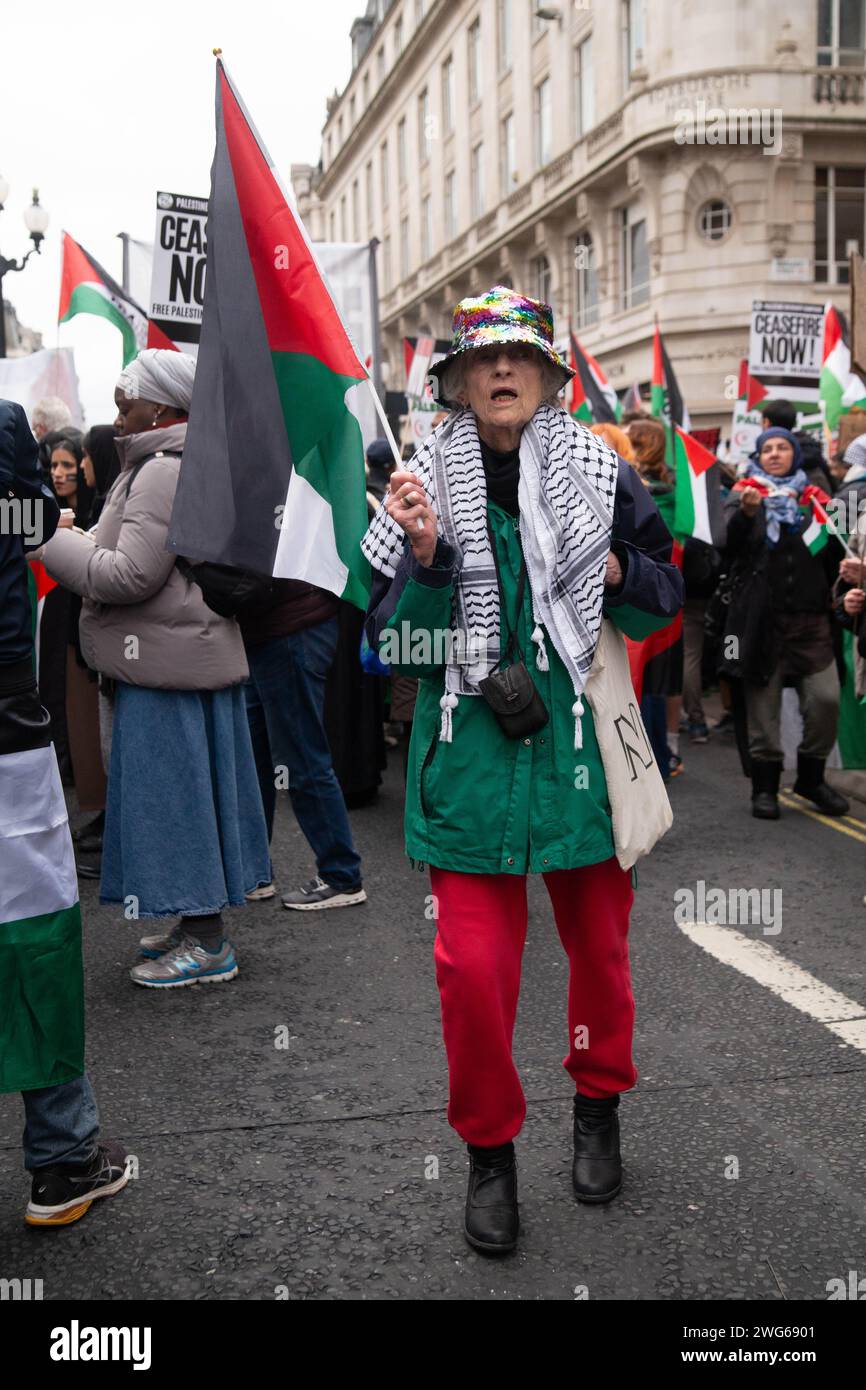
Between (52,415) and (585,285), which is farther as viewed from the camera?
(585,285)

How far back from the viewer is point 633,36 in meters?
28.3

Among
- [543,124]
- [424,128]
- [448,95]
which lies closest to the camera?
[543,124]

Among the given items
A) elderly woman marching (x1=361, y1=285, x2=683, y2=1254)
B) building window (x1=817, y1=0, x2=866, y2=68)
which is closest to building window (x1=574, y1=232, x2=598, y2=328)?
building window (x1=817, y1=0, x2=866, y2=68)

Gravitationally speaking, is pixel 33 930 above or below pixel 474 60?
below

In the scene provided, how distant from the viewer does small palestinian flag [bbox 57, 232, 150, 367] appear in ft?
27.8

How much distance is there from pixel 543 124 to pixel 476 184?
6962 mm

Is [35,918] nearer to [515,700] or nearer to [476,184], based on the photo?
[515,700]

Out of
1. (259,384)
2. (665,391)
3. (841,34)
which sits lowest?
(259,384)

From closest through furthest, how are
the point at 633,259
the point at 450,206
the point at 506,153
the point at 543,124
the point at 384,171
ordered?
the point at 633,259, the point at 543,124, the point at 506,153, the point at 450,206, the point at 384,171

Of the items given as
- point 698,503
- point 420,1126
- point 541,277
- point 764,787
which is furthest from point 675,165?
point 420,1126

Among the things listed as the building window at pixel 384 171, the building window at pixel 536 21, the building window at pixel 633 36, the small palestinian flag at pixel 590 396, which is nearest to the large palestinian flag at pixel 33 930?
the small palestinian flag at pixel 590 396

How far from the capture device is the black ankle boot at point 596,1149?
2982 millimetres

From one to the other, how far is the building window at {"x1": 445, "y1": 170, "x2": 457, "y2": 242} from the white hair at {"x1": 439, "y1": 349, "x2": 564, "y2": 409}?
43192mm

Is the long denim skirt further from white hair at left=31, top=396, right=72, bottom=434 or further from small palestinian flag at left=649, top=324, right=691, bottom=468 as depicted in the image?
small palestinian flag at left=649, top=324, right=691, bottom=468
